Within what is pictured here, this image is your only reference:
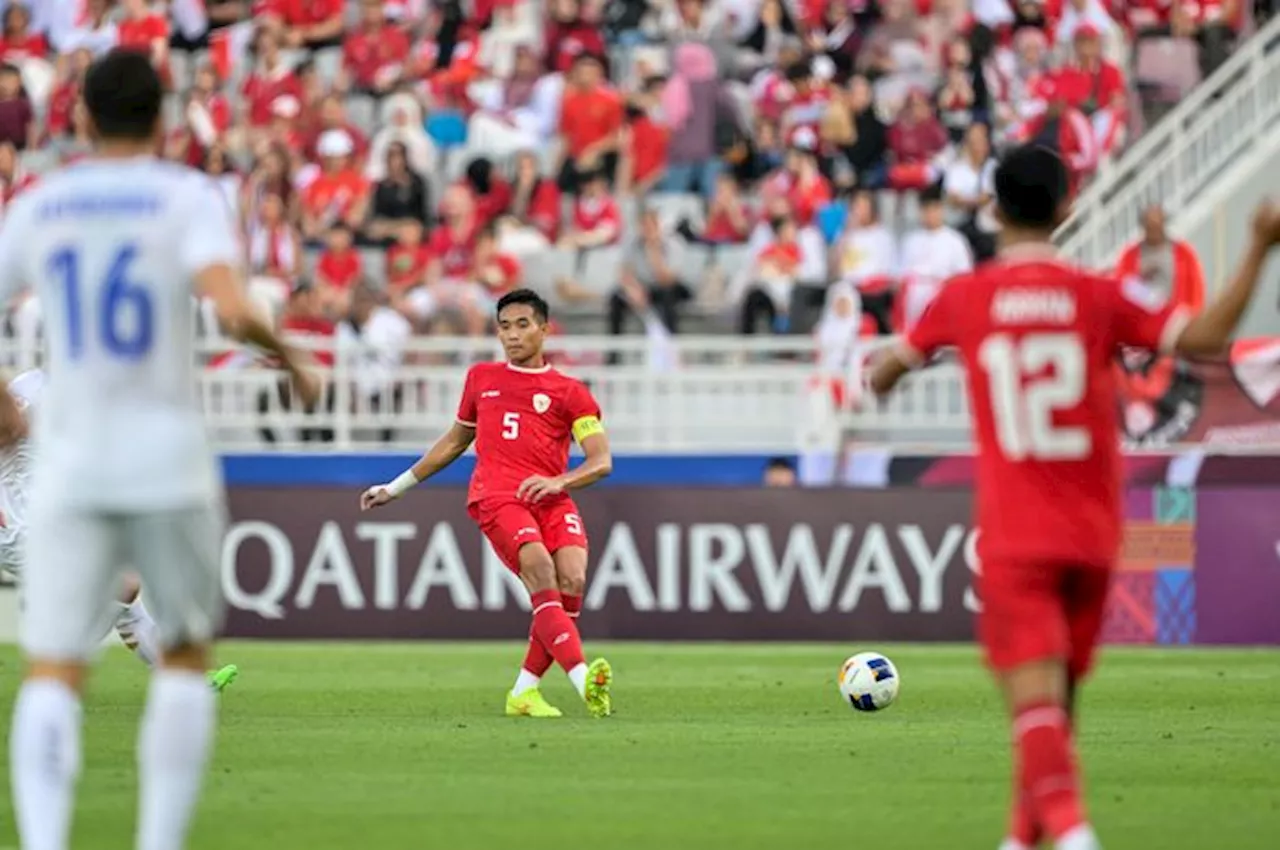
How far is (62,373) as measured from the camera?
836cm

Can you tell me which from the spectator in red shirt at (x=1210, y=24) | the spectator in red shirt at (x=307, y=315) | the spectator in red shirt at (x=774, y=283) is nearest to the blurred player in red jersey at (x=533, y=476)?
the spectator in red shirt at (x=307, y=315)

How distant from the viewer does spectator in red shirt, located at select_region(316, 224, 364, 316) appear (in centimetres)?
2659

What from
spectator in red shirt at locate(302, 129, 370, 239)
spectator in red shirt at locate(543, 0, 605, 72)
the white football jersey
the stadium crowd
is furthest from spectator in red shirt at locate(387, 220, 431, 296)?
the white football jersey

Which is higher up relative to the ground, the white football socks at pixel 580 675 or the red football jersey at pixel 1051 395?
the red football jersey at pixel 1051 395

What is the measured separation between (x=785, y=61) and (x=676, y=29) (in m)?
1.33

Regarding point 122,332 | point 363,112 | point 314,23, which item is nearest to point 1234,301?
point 122,332

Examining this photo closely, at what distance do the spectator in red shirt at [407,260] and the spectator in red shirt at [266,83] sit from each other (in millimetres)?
2572

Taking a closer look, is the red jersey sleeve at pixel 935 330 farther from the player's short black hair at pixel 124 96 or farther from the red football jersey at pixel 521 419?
the red football jersey at pixel 521 419

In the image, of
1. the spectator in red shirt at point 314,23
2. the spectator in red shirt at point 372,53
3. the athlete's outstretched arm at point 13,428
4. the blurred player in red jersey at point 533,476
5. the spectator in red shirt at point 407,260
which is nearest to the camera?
the athlete's outstretched arm at point 13,428

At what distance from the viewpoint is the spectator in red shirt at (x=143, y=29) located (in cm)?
2975

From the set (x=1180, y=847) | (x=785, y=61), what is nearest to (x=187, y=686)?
(x=1180, y=847)

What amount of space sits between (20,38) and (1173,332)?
77.9ft

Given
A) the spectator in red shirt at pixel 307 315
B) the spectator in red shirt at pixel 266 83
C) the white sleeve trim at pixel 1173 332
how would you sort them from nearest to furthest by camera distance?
the white sleeve trim at pixel 1173 332 < the spectator in red shirt at pixel 307 315 < the spectator in red shirt at pixel 266 83

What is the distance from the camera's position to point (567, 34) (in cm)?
2925
